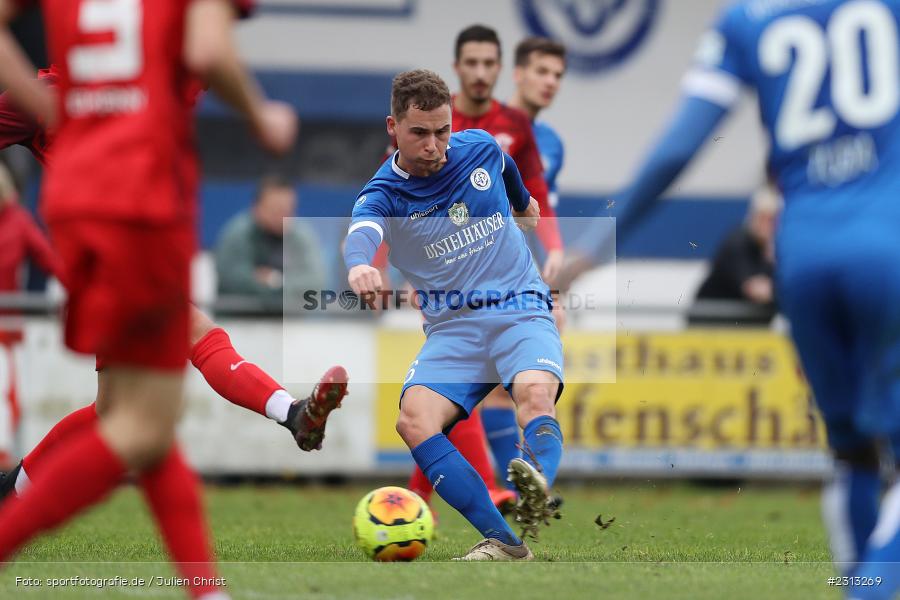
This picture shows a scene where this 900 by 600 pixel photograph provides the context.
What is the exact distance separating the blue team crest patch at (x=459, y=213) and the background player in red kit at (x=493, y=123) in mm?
1365

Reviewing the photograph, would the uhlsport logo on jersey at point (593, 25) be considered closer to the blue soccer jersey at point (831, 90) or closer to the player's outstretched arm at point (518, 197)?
the player's outstretched arm at point (518, 197)

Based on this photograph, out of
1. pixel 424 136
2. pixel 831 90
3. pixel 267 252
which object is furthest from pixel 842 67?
pixel 267 252

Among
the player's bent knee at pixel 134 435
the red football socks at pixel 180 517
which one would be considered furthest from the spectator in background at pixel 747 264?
the player's bent knee at pixel 134 435

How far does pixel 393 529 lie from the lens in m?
6.45

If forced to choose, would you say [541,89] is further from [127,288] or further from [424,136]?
[127,288]

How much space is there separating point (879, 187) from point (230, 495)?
7728 millimetres

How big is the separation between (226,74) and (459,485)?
114 inches

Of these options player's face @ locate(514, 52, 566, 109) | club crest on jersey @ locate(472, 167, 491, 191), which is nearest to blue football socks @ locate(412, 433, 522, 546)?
club crest on jersey @ locate(472, 167, 491, 191)

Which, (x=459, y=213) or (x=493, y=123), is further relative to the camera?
(x=493, y=123)

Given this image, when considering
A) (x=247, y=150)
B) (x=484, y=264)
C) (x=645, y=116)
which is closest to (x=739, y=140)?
(x=645, y=116)

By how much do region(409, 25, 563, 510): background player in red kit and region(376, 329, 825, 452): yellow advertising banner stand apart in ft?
9.80

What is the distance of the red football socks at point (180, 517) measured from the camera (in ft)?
13.9

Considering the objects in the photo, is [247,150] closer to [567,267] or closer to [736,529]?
[736,529]

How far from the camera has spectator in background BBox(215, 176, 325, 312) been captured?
12.2 m
